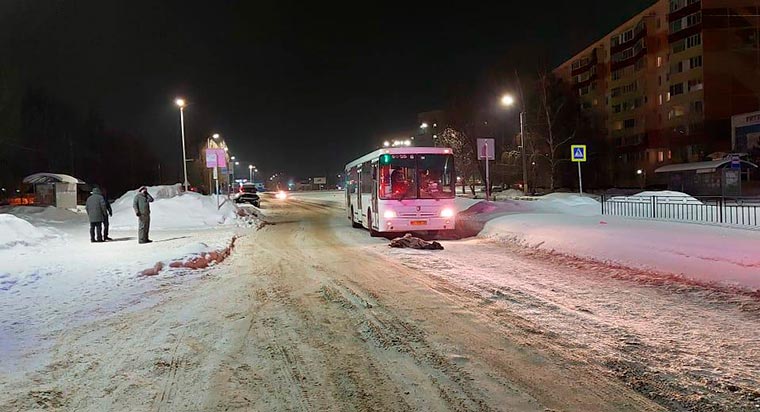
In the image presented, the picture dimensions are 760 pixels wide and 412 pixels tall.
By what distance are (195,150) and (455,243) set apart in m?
58.0

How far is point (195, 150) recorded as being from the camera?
69375 mm

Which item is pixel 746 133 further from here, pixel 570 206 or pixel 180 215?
pixel 180 215

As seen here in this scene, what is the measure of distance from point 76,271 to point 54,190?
30431 mm

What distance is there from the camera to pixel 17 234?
16.8 m

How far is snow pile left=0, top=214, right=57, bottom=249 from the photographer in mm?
15961

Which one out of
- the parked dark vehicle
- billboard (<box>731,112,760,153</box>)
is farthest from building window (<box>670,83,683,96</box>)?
the parked dark vehicle

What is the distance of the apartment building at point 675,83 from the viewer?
56.1 meters

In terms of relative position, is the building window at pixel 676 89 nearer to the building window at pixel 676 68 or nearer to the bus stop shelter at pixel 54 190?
the building window at pixel 676 68

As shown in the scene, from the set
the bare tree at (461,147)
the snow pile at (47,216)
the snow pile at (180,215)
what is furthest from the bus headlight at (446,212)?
the bare tree at (461,147)

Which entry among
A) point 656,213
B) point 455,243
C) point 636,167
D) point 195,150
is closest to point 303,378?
point 455,243

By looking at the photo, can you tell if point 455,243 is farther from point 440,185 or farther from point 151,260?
point 151,260

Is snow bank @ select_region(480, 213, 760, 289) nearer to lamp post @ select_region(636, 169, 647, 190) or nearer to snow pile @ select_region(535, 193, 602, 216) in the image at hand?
snow pile @ select_region(535, 193, 602, 216)

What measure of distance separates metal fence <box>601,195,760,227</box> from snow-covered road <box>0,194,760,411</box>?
10609 mm

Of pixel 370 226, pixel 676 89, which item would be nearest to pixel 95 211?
pixel 370 226
